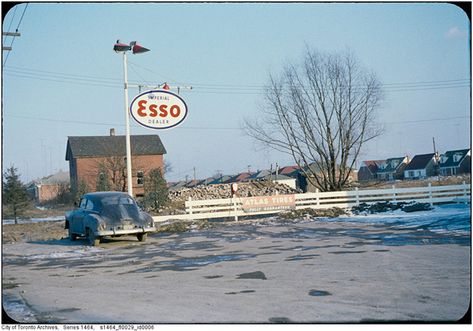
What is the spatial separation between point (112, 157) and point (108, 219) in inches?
864

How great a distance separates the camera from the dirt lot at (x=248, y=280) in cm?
591

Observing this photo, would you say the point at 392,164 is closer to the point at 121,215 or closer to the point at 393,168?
the point at 393,168

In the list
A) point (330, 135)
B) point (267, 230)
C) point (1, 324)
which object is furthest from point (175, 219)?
point (1, 324)

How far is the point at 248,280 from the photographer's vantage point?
309 inches

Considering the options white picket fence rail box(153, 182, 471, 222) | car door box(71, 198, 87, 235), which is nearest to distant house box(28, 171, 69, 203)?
white picket fence rail box(153, 182, 471, 222)

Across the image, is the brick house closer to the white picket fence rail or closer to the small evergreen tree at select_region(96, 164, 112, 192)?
the small evergreen tree at select_region(96, 164, 112, 192)

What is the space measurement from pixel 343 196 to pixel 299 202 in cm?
240

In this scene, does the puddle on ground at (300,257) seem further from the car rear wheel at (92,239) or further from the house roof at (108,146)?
the house roof at (108,146)

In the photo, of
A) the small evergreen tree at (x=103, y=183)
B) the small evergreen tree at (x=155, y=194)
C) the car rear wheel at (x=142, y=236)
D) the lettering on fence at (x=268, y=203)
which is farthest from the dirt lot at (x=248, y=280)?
the small evergreen tree at (x=103, y=183)

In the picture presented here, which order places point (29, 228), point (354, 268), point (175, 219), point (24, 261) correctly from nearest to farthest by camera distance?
point (354, 268)
point (24, 261)
point (175, 219)
point (29, 228)

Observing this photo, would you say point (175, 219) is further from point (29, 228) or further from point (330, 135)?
point (330, 135)

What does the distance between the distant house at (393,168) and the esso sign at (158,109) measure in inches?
2030

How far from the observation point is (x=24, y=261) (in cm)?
1133

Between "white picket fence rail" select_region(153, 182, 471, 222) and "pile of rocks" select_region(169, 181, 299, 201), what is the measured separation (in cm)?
907
